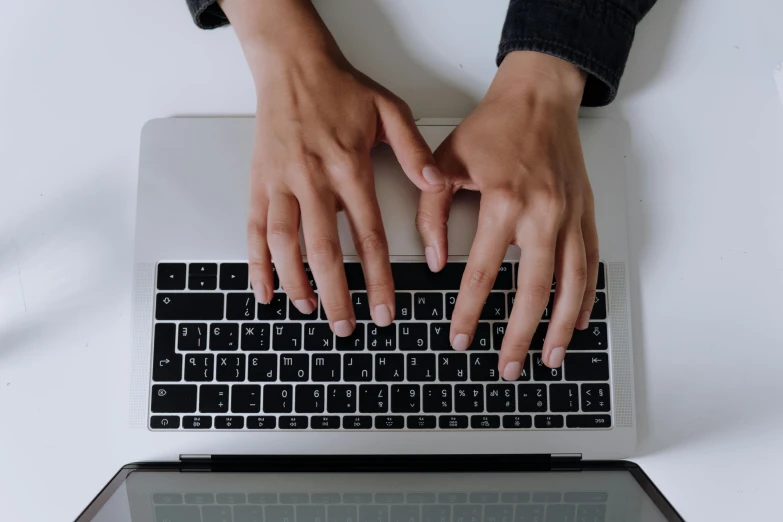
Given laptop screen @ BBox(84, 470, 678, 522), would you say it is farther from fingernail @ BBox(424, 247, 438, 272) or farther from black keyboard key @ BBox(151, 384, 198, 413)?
fingernail @ BBox(424, 247, 438, 272)

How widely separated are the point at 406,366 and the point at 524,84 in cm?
31

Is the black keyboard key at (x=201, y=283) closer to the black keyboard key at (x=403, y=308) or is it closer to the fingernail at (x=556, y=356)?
the black keyboard key at (x=403, y=308)

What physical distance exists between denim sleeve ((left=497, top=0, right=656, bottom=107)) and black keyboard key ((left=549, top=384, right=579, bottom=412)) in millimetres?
312

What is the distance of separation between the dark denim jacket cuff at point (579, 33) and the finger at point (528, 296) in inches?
7.2

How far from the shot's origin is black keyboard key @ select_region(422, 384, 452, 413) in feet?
1.80

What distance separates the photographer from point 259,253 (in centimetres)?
55

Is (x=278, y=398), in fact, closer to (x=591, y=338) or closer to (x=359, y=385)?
(x=359, y=385)

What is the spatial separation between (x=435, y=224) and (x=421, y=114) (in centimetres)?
14

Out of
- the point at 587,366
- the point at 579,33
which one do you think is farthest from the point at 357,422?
the point at 579,33

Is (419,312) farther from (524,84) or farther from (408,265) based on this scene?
(524,84)

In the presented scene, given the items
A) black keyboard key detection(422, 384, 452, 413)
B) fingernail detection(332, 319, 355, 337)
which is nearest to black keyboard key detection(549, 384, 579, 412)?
black keyboard key detection(422, 384, 452, 413)

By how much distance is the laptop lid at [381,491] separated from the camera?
1.60 feet

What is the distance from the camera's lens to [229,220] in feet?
1.88

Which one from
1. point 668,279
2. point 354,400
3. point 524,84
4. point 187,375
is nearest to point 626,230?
point 668,279
